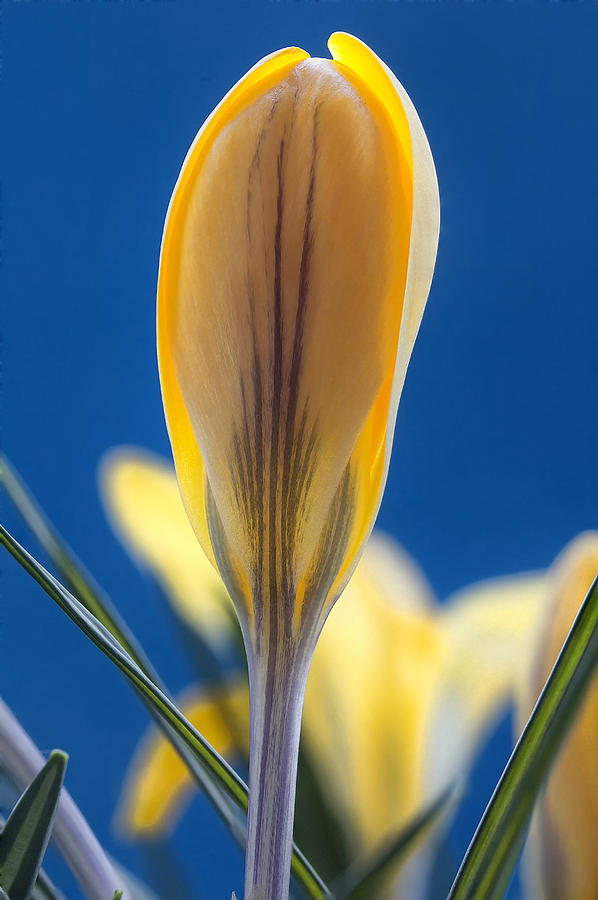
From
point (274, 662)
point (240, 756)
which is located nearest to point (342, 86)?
point (274, 662)

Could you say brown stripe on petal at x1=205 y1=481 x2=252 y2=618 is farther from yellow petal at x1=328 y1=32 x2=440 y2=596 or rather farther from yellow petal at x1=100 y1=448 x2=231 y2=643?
yellow petal at x1=100 y1=448 x2=231 y2=643

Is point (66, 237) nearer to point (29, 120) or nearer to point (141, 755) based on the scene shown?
point (29, 120)

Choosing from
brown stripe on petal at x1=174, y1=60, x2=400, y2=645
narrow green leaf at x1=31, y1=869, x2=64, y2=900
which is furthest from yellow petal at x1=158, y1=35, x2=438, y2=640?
narrow green leaf at x1=31, y1=869, x2=64, y2=900

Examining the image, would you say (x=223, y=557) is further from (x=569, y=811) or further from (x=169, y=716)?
(x=569, y=811)

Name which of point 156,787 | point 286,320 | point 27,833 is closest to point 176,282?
point 286,320

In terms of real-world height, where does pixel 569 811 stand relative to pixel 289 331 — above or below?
below

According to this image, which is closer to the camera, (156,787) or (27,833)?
(27,833)

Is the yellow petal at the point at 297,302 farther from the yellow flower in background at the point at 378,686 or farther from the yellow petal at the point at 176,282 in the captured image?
the yellow flower in background at the point at 378,686
